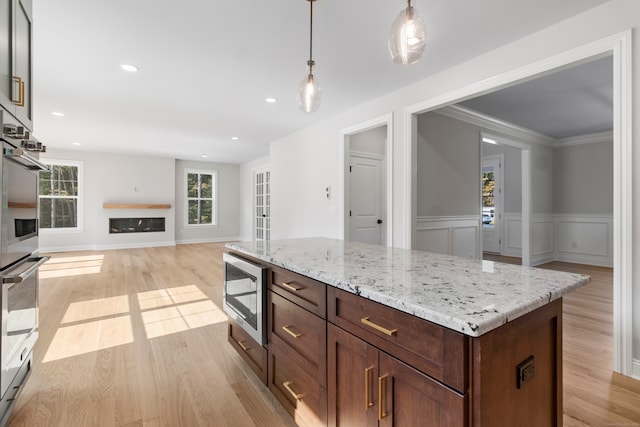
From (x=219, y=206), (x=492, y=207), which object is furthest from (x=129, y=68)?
(x=492, y=207)

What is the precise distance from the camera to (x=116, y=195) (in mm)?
7836

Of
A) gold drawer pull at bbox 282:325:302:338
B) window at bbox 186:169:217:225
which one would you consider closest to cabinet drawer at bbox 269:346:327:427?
gold drawer pull at bbox 282:325:302:338

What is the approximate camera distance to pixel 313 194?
196 inches

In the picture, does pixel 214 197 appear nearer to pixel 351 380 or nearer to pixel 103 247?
pixel 103 247

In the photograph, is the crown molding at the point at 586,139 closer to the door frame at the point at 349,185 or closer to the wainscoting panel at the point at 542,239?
the wainscoting panel at the point at 542,239

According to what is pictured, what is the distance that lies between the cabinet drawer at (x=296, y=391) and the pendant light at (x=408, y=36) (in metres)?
1.57

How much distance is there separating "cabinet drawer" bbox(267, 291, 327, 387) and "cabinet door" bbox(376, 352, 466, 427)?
337 millimetres

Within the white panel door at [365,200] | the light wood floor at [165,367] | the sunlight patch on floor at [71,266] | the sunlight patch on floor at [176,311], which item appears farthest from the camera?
the sunlight patch on floor at [71,266]

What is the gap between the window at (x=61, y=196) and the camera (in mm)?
7141

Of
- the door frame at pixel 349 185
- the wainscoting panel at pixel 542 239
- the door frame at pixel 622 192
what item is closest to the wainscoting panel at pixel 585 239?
the wainscoting panel at pixel 542 239

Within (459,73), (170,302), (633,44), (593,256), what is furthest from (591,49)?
(593,256)

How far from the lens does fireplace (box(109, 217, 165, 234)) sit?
7836 mm

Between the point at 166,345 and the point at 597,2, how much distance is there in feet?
13.2

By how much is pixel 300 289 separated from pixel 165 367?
1.44 metres
